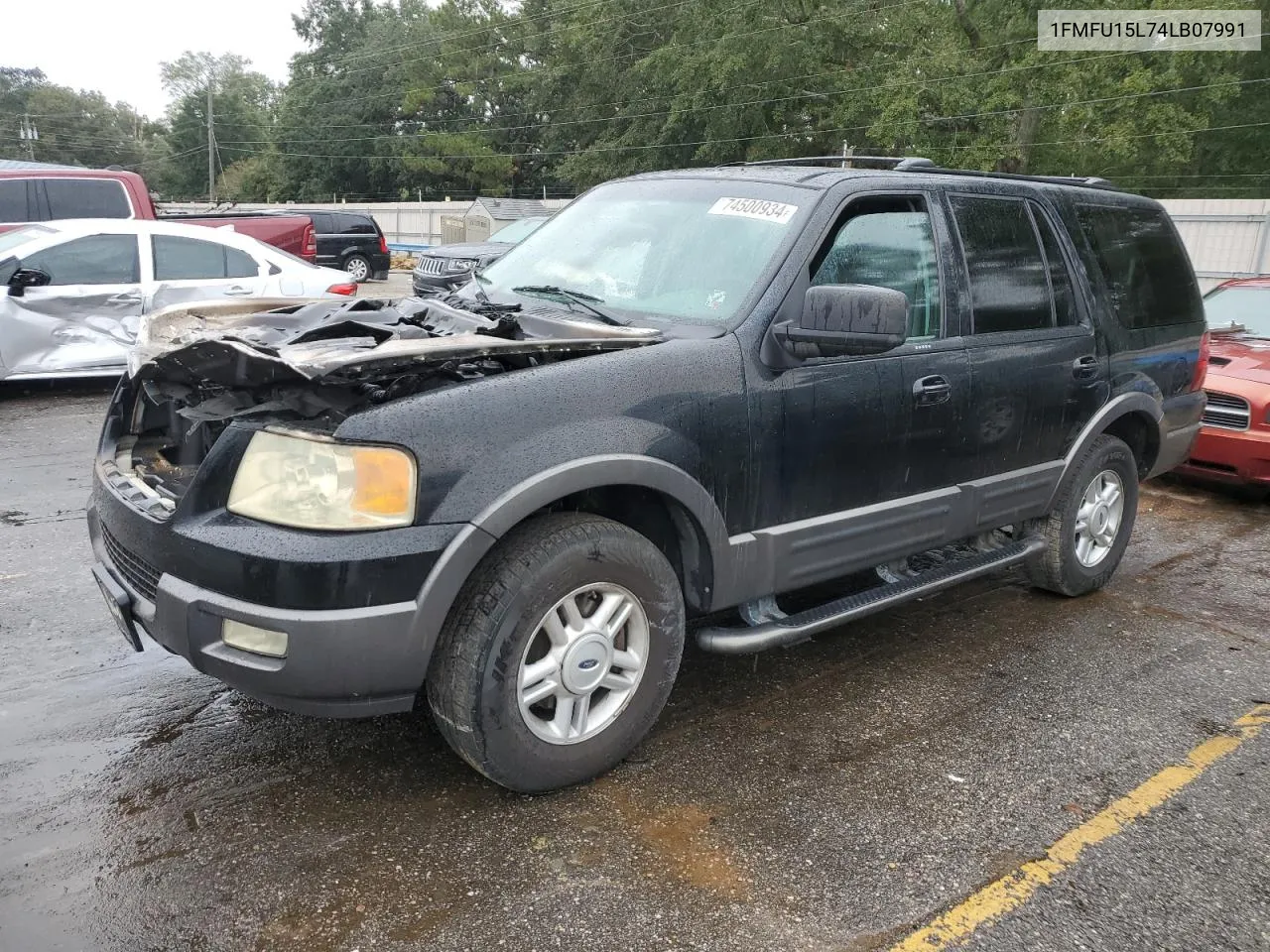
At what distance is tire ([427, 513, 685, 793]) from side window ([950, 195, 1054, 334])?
1939mm

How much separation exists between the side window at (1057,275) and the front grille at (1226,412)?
298 centimetres

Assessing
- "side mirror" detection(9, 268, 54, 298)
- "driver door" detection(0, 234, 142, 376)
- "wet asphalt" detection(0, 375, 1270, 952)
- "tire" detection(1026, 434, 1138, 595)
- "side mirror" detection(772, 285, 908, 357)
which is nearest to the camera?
"wet asphalt" detection(0, 375, 1270, 952)

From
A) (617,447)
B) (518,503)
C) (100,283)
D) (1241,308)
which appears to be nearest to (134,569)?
(518,503)

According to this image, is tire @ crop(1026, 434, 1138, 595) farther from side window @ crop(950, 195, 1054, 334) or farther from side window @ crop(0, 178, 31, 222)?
side window @ crop(0, 178, 31, 222)

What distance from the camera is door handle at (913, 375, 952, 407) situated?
372cm

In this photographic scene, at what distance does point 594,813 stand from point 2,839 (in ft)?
5.39

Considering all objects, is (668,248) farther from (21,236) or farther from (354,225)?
(354,225)

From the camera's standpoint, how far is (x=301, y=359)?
2.57 m

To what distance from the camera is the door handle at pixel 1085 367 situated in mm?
4445

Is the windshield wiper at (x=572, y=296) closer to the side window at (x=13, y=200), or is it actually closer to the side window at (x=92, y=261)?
the side window at (x=92, y=261)

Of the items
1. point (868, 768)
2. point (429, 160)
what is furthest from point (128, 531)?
point (429, 160)

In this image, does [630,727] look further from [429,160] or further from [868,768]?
[429,160]

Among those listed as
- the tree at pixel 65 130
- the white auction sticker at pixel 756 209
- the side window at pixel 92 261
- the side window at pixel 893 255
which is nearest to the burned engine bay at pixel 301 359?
the white auction sticker at pixel 756 209

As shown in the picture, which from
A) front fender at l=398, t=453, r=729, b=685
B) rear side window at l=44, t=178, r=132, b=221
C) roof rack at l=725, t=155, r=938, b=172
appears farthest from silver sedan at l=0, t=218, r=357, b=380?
front fender at l=398, t=453, r=729, b=685
